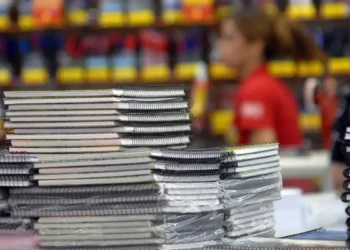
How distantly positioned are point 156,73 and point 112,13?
545 millimetres

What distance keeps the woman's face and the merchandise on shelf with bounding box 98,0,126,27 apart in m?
1.75

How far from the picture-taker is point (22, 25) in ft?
21.0

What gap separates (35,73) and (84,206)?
5080 millimetres

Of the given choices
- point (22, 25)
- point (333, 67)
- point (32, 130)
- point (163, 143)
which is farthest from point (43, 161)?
point (22, 25)

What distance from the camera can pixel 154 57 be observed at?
6.28 meters

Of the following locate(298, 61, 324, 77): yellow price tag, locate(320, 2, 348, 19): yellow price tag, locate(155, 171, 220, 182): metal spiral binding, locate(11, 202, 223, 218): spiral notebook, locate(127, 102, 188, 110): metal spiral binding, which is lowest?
locate(11, 202, 223, 218): spiral notebook

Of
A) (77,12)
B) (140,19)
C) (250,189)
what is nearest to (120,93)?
(250,189)

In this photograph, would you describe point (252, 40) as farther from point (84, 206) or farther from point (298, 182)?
point (84, 206)

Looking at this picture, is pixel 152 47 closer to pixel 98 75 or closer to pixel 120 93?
pixel 98 75

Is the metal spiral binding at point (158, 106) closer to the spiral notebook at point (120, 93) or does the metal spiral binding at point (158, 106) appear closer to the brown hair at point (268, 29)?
the spiral notebook at point (120, 93)

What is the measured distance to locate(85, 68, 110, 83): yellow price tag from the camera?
20.5ft

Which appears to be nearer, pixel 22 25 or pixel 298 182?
pixel 298 182

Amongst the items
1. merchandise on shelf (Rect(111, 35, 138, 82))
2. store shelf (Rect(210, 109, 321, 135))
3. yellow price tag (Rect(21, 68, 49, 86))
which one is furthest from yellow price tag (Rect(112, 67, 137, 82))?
store shelf (Rect(210, 109, 321, 135))

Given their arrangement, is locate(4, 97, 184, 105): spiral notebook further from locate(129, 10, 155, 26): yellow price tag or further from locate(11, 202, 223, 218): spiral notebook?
locate(129, 10, 155, 26): yellow price tag
